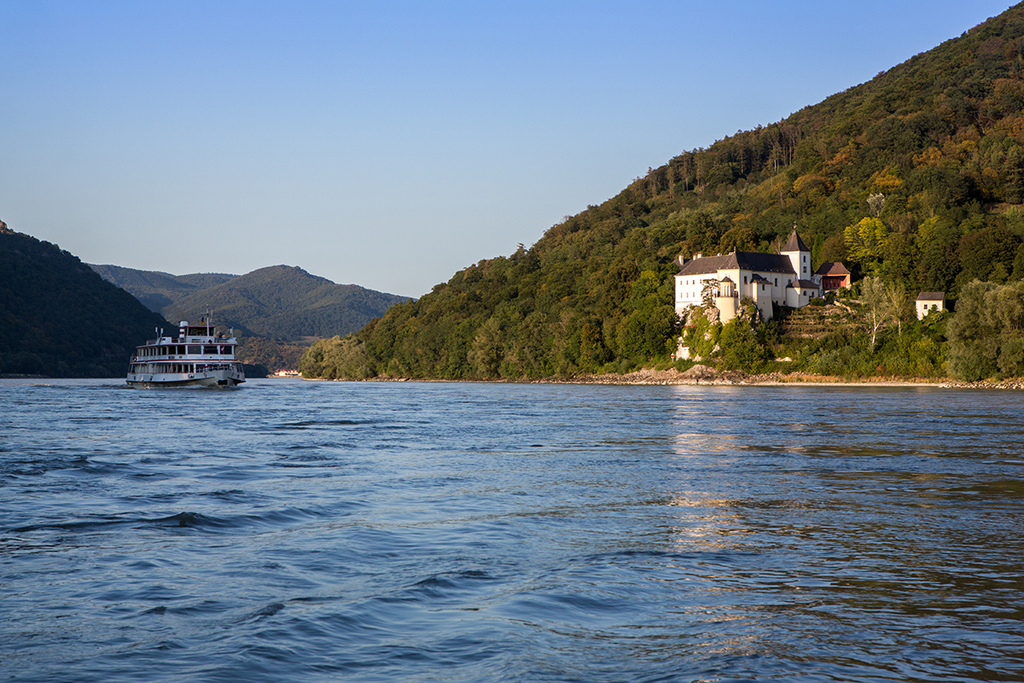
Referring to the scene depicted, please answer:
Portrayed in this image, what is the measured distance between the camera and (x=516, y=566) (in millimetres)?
10164

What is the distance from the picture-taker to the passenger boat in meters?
78.7

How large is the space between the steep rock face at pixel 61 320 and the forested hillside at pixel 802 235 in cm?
3696

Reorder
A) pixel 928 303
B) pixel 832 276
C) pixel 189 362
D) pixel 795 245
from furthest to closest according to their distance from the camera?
1. pixel 832 276
2. pixel 795 245
3. pixel 928 303
4. pixel 189 362

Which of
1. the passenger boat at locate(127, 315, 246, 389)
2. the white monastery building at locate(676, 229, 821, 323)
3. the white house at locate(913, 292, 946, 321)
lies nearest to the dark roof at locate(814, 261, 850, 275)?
the white monastery building at locate(676, 229, 821, 323)

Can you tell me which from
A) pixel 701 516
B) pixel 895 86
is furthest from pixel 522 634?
pixel 895 86

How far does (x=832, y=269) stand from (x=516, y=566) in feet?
356

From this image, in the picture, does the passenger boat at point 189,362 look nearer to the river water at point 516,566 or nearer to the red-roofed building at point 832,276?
the river water at point 516,566

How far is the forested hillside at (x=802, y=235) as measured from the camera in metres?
106

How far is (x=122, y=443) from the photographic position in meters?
27.3

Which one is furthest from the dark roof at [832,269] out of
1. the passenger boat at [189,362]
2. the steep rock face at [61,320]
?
the steep rock face at [61,320]

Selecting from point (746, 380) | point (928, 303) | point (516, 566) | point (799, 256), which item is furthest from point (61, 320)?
point (516, 566)

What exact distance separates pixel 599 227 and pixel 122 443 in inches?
5712

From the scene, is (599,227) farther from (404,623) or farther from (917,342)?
(404,623)

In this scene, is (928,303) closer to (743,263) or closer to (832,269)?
(832,269)
